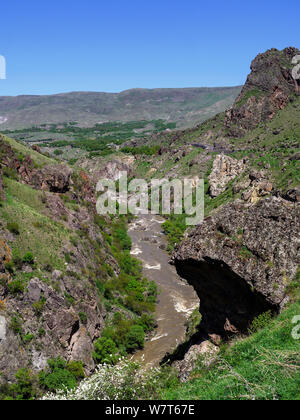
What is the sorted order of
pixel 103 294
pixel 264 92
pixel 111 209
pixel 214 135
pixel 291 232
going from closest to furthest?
pixel 291 232, pixel 103 294, pixel 111 209, pixel 264 92, pixel 214 135

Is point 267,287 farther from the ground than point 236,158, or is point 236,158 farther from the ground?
point 236,158

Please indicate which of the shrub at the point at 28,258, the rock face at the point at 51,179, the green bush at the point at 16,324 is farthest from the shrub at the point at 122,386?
the rock face at the point at 51,179

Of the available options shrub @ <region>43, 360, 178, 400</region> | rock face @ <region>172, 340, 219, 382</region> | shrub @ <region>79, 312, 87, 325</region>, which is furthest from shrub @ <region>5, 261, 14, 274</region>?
shrub @ <region>43, 360, 178, 400</region>

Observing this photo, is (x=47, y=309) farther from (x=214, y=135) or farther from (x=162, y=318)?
(x=214, y=135)

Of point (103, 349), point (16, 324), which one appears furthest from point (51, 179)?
point (16, 324)

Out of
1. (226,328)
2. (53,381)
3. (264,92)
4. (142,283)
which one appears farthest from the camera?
(264,92)

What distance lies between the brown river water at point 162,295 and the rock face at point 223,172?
15398mm

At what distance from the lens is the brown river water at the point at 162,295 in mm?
33231

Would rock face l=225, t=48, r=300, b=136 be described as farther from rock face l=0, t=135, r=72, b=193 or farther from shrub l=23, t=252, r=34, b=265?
shrub l=23, t=252, r=34, b=265

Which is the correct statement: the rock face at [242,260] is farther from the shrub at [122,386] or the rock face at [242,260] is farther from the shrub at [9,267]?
the shrub at [9,267]

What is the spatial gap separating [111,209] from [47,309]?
5572 cm

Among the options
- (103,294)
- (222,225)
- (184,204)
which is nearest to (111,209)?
(184,204)

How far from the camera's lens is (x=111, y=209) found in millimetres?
83125

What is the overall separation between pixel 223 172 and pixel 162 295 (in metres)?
42.1
